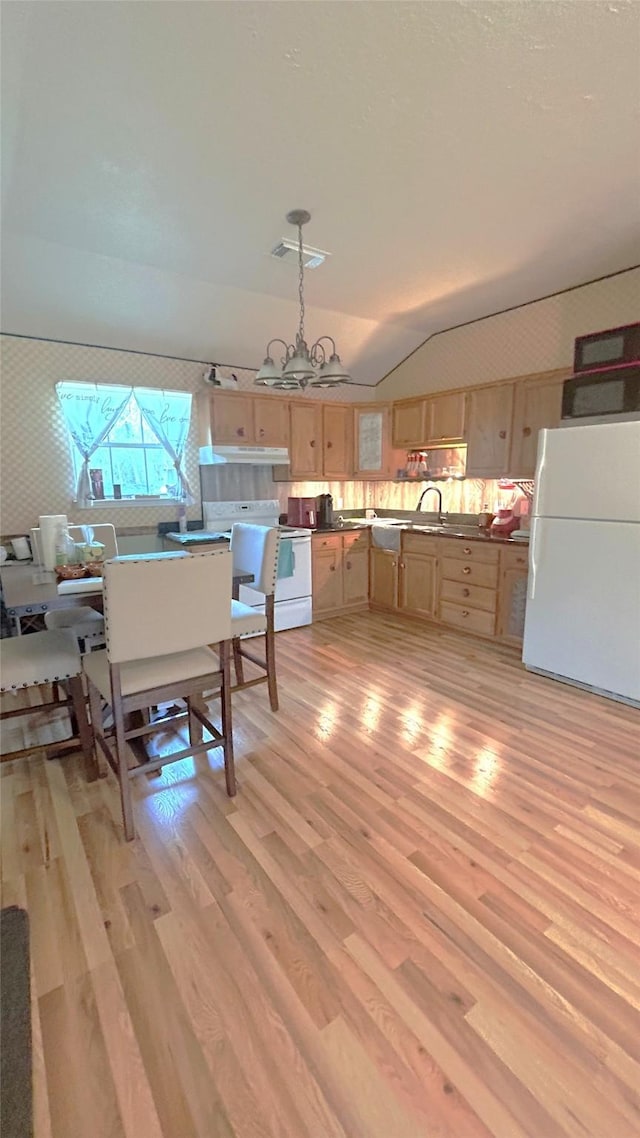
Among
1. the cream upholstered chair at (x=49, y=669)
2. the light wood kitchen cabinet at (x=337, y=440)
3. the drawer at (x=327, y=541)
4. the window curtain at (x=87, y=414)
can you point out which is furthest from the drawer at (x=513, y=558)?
the window curtain at (x=87, y=414)

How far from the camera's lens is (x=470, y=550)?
3932 millimetres

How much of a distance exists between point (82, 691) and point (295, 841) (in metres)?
1.16

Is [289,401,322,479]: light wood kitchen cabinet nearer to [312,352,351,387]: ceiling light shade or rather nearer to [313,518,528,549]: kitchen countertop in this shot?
[313,518,528,549]: kitchen countertop

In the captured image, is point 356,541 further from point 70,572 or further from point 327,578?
point 70,572

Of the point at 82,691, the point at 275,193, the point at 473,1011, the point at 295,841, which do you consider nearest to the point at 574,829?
the point at 473,1011

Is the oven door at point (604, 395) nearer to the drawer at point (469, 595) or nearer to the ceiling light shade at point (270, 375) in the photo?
the drawer at point (469, 595)

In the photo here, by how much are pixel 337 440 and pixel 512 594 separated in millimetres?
2368

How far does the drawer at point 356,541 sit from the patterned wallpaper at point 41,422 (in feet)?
6.71

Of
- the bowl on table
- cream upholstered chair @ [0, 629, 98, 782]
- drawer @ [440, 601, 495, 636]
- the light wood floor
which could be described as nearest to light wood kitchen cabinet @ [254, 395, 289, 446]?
drawer @ [440, 601, 495, 636]

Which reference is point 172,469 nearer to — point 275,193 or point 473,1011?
point 275,193

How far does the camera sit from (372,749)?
2443 mm

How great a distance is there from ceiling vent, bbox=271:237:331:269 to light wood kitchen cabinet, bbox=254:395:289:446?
132 cm

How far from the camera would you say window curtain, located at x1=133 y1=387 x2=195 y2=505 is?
403 centimetres

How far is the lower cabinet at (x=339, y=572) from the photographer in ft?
14.9
